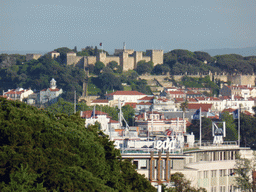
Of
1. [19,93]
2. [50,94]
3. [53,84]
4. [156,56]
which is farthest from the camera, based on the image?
[156,56]

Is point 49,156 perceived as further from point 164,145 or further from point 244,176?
point 164,145

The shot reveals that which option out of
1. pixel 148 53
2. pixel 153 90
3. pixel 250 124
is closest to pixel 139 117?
pixel 250 124

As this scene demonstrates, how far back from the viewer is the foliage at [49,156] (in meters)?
19.1

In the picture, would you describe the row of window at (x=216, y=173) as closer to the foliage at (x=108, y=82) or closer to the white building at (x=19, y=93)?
the white building at (x=19, y=93)

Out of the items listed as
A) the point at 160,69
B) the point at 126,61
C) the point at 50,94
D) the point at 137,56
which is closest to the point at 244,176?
the point at 50,94

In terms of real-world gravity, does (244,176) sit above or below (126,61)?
below

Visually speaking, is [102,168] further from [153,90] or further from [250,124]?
[153,90]

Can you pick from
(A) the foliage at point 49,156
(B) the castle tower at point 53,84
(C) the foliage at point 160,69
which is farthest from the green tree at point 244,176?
(C) the foliage at point 160,69

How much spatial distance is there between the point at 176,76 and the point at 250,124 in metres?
54.1

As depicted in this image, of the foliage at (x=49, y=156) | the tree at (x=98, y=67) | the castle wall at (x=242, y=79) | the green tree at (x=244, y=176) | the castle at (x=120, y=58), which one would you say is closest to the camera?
the foliage at (x=49, y=156)

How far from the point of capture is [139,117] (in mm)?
81812

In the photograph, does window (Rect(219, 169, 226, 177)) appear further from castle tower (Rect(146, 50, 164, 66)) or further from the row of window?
castle tower (Rect(146, 50, 164, 66))

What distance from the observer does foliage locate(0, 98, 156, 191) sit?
19.1m

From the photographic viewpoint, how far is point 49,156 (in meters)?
19.8
